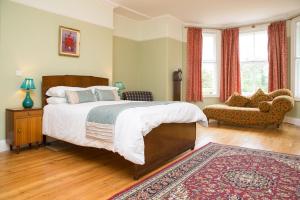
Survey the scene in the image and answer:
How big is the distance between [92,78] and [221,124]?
363 cm

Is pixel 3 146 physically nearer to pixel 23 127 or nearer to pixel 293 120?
pixel 23 127

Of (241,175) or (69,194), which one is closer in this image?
(69,194)

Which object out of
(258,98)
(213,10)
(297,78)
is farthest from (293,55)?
(213,10)

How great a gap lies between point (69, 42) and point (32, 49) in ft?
2.36

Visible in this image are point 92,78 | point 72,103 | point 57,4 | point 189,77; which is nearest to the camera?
point 72,103

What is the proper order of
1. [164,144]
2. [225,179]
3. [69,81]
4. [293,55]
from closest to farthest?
[225,179]
[164,144]
[69,81]
[293,55]

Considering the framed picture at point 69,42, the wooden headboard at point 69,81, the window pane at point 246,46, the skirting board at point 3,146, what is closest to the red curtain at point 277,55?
the window pane at point 246,46

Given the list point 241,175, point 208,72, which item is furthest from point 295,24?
point 241,175

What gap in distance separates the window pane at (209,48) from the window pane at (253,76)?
3.08 ft

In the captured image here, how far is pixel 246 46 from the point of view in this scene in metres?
6.70

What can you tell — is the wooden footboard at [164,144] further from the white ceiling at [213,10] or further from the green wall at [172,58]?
the white ceiling at [213,10]

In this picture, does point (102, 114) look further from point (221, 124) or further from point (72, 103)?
point (221, 124)

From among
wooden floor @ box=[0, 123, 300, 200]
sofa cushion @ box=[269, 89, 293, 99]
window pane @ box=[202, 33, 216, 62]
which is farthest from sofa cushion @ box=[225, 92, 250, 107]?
wooden floor @ box=[0, 123, 300, 200]

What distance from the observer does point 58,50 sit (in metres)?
4.13
